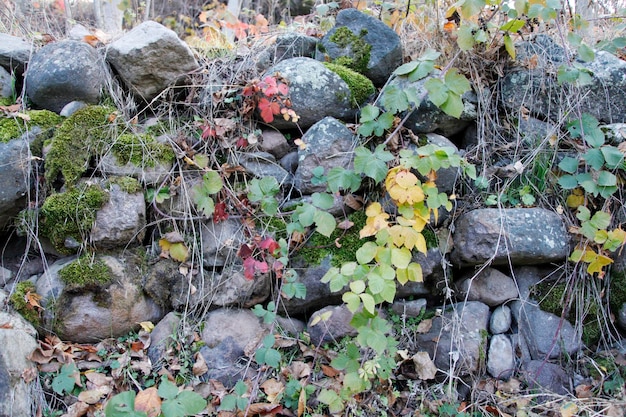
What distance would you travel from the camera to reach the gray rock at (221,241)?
2430 millimetres

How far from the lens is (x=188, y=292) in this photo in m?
2.38

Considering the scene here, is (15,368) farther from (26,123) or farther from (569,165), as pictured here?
(569,165)

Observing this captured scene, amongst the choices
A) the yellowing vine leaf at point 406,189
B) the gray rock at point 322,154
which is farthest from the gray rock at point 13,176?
the yellowing vine leaf at point 406,189

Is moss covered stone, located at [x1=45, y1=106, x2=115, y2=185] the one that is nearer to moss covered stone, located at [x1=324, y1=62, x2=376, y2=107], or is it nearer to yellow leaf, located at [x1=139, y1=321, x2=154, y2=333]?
yellow leaf, located at [x1=139, y1=321, x2=154, y2=333]

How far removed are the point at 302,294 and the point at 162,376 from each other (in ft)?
2.46

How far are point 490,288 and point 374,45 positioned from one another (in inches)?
62.1

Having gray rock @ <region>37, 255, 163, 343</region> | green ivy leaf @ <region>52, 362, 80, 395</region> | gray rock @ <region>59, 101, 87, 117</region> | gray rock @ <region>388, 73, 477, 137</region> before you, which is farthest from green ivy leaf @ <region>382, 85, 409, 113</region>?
green ivy leaf @ <region>52, 362, 80, 395</region>

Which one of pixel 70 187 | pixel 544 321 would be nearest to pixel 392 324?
pixel 544 321

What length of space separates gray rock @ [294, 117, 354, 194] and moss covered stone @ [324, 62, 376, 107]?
29cm

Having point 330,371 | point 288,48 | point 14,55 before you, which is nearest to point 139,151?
point 14,55

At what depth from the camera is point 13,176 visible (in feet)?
7.73

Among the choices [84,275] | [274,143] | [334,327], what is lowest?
[334,327]

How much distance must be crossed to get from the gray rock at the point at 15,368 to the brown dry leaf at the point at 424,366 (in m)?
1.74

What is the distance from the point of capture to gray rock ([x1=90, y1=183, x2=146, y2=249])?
2.30 meters
